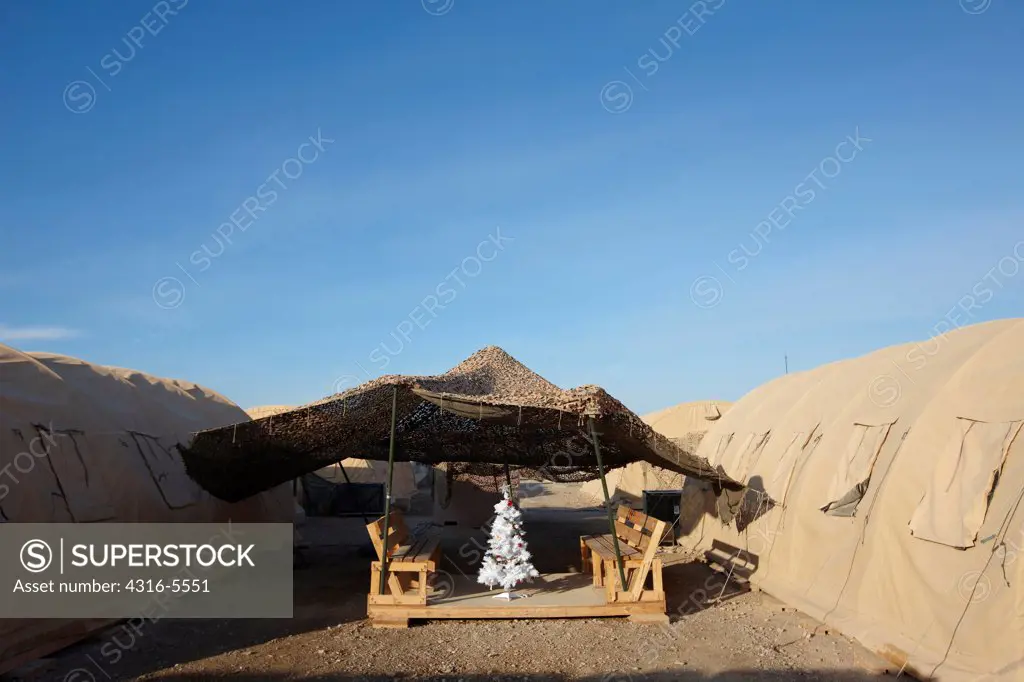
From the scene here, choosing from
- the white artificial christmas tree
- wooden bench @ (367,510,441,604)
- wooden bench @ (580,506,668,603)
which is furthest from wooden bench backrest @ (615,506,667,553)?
wooden bench @ (367,510,441,604)

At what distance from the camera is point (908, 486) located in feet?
25.5

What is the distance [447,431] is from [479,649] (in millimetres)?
4208

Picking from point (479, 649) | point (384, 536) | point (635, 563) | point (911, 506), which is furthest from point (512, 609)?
point (911, 506)

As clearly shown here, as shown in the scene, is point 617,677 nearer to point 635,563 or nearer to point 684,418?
point 635,563

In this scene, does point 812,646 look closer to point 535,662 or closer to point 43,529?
point 535,662

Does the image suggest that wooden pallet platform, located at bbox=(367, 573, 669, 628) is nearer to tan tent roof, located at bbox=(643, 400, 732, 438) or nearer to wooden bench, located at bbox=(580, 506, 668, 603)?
wooden bench, located at bbox=(580, 506, 668, 603)

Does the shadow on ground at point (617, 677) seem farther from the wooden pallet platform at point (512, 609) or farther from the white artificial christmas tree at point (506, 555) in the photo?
the white artificial christmas tree at point (506, 555)

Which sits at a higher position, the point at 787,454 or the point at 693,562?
the point at 787,454

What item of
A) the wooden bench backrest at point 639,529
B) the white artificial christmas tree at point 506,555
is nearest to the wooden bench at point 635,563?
the wooden bench backrest at point 639,529

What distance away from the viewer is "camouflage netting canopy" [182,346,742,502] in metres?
8.35

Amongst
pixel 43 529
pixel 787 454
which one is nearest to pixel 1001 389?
pixel 787 454

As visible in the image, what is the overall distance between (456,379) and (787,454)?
217 inches

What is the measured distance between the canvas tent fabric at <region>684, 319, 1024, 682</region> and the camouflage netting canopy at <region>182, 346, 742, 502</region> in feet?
4.11

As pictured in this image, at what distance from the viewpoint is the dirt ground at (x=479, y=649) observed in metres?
6.57
